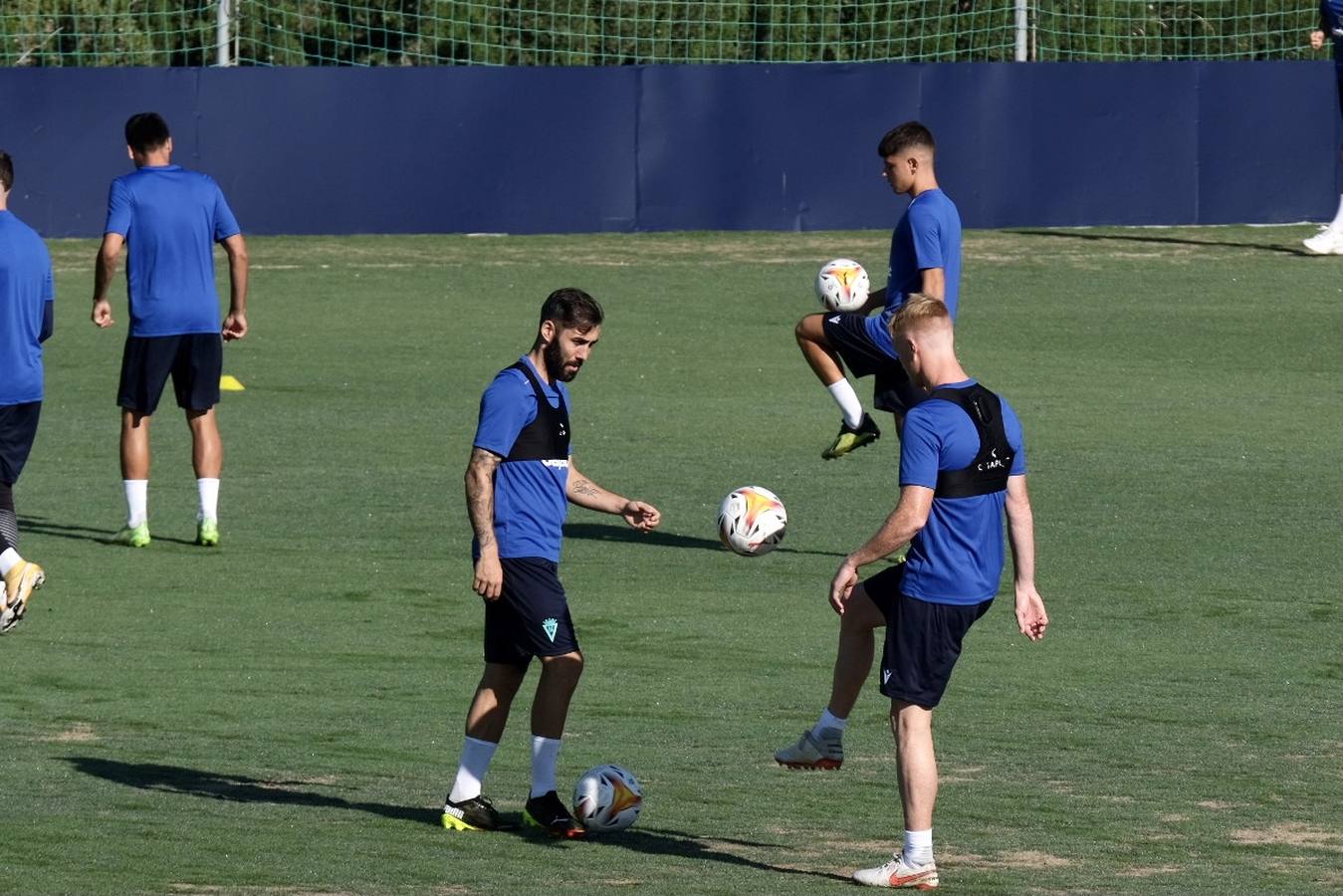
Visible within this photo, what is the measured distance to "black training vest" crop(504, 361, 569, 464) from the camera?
7.38 metres

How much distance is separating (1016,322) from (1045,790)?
1323cm

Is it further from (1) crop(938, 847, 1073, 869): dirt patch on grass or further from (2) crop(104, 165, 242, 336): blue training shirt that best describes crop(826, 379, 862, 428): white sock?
(1) crop(938, 847, 1073, 869): dirt patch on grass

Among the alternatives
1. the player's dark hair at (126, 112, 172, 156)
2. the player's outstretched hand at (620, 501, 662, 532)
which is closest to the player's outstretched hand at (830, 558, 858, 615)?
the player's outstretched hand at (620, 501, 662, 532)

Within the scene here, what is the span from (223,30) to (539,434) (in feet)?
61.7

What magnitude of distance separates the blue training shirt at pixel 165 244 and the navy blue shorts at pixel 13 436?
6.30 ft

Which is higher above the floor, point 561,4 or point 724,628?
point 561,4

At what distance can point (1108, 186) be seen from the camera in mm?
25953

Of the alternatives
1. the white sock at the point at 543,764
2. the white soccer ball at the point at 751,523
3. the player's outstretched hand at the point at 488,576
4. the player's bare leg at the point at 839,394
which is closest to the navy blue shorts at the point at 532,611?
the player's outstretched hand at the point at 488,576

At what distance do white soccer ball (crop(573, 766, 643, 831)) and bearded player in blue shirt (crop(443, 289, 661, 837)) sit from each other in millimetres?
94

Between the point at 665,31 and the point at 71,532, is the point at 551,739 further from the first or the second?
the point at 665,31

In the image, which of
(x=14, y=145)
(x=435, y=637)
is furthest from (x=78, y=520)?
(x=14, y=145)

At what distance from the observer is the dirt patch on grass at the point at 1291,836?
7367 mm

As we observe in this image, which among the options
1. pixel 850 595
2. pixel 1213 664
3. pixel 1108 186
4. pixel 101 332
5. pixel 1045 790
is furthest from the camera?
pixel 1108 186

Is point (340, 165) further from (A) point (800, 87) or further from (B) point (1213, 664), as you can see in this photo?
(B) point (1213, 664)
